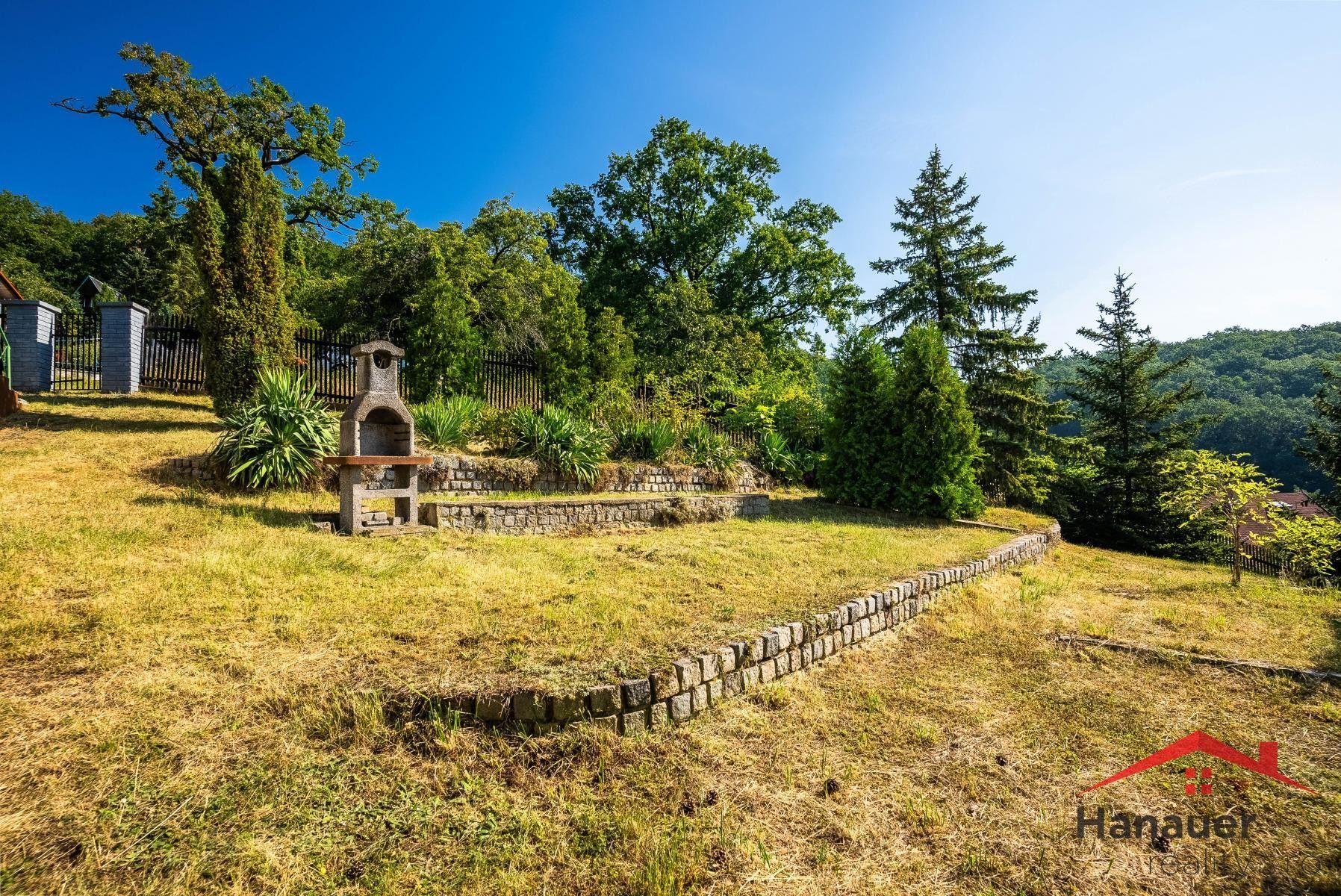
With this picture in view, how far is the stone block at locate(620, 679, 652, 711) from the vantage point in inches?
117

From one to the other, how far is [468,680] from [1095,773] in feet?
11.0

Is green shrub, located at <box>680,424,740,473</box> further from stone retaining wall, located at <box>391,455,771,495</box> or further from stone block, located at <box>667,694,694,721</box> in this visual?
stone block, located at <box>667,694,694,721</box>

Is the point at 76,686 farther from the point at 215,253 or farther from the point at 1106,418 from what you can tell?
the point at 1106,418

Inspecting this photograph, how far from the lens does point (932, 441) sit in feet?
33.7

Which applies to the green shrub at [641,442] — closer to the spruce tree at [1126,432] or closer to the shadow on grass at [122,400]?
the shadow on grass at [122,400]

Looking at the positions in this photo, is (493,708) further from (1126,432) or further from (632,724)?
(1126,432)

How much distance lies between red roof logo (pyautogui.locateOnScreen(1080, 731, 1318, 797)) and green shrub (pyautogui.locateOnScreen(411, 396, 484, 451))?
872cm

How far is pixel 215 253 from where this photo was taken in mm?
8984

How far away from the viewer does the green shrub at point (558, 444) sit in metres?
9.38

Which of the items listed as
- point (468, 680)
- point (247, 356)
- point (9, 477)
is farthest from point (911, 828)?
point (247, 356)

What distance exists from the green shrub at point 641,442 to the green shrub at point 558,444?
3.67 feet

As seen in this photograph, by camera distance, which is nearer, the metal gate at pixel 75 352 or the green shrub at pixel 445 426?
the green shrub at pixel 445 426

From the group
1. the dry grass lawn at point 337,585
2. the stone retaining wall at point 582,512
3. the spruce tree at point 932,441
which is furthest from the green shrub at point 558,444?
the spruce tree at point 932,441

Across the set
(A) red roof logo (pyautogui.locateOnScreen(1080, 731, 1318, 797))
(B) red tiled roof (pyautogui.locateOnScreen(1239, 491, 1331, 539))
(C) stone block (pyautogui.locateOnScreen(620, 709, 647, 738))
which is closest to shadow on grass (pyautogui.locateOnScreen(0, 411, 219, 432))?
(C) stone block (pyautogui.locateOnScreen(620, 709, 647, 738))
